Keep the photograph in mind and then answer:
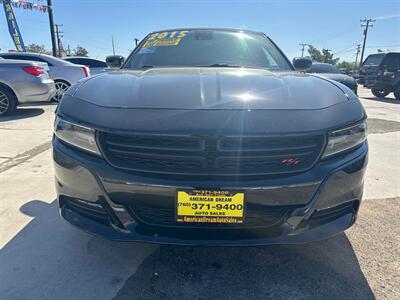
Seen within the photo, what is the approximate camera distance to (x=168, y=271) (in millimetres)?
1953

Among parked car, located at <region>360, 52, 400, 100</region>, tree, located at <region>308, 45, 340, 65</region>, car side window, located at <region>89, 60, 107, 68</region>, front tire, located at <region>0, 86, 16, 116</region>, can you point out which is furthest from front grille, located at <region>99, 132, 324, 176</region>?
tree, located at <region>308, 45, 340, 65</region>

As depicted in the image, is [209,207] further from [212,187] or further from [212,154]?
[212,154]

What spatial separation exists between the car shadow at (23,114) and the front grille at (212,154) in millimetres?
6306

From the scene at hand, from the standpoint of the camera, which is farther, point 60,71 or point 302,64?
point 60,71

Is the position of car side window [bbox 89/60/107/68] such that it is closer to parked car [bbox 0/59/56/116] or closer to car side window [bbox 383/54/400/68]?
parked car [bbox 0/59/56/116]

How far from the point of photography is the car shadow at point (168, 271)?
1785 mm

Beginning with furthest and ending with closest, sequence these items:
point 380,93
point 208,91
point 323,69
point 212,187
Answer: point 380,93 → point 323,69 → point 208,91 → point 212,187

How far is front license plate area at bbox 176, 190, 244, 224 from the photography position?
157 centimetres

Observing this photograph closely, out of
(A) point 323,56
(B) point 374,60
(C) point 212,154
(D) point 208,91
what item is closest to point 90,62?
(D) point 208,91

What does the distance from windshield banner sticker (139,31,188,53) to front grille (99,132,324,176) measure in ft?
6.16

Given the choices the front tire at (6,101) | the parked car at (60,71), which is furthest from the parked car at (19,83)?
the parked car at (60,71)

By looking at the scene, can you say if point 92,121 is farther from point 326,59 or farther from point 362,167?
point 326,59

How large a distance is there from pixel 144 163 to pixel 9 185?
7.65 feet

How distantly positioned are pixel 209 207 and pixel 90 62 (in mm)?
11499
